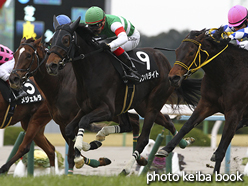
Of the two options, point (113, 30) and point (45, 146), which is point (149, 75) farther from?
point (45, 146)

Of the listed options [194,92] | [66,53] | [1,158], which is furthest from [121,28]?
[1,158]

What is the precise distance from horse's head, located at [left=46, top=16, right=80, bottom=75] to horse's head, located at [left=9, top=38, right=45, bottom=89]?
829 millimetres

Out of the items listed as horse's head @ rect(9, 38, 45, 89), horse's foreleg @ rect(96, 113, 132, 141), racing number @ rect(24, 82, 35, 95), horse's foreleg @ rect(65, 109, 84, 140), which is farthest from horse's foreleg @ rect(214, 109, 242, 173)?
racing number @ rect(24, 82, 35, 95)

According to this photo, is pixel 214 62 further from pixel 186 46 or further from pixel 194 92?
pixel 194 92

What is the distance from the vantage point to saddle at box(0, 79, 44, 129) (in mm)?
5430

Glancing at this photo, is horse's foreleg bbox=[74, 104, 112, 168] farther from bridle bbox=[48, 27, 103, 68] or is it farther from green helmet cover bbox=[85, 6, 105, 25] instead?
green helmet cover bbox=[85, 6, 105, 25]

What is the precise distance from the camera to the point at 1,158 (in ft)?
26.9

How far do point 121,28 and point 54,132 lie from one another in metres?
7.36

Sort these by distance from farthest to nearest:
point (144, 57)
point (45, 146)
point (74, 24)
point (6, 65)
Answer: point (45, 146) < point (6, 65) < point (144, 57) < point (74, 24)

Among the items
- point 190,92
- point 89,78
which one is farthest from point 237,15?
point 89,78

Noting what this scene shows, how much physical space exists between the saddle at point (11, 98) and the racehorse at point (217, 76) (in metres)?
2.26

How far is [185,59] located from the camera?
4207 millimetres

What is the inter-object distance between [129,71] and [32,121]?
162 centimetres

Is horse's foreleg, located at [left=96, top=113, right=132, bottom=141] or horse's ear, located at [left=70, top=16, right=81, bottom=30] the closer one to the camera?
horse's ear, located at [left=70, top=16, right=81, bottom=30]
